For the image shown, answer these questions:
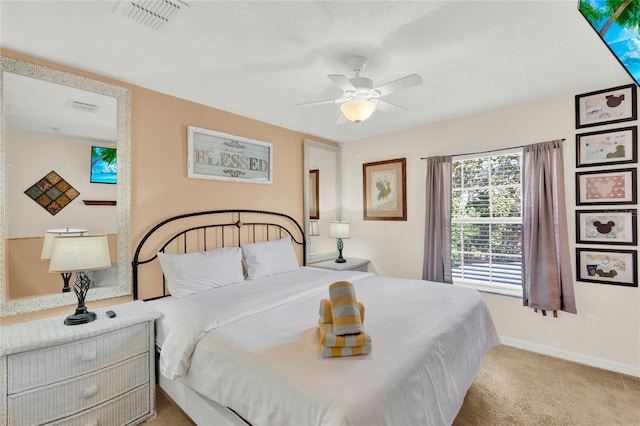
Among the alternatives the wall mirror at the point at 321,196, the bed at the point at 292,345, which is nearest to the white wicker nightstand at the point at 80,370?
the bed at the point at 292,345

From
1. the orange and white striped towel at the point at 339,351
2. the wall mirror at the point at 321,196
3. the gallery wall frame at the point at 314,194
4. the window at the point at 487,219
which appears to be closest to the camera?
the orange and white striped towel at the point at 339,351

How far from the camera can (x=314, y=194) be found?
4.37 meters

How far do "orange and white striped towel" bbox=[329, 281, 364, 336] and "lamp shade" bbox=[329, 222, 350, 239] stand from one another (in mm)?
2615

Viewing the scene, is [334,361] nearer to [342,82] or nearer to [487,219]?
[342,82]

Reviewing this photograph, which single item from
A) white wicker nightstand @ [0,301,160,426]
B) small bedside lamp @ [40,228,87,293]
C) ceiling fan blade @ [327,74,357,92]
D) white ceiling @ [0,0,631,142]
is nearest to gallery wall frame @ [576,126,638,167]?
white ceiling @ [0,0,631,142]

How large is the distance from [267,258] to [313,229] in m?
1.25

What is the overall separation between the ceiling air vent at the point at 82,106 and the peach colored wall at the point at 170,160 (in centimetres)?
22

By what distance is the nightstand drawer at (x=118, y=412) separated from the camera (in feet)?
5.82

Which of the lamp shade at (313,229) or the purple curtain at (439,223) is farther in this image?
the lamp shade at (313,229)

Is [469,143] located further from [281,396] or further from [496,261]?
[281,396]

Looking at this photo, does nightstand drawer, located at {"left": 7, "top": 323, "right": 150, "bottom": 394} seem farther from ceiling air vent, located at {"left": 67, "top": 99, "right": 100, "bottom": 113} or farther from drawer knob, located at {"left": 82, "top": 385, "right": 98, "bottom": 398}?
ceiling air vent, located at {"left": 67, "top": 99, "right": 100, "bottom": 113}

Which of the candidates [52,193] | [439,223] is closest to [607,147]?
[439,223]

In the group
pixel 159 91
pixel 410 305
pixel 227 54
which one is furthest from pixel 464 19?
pixel 159 91

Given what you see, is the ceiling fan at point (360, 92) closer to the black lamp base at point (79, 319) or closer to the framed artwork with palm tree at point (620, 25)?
the framed artwork with palm tree at point (620, 25)
